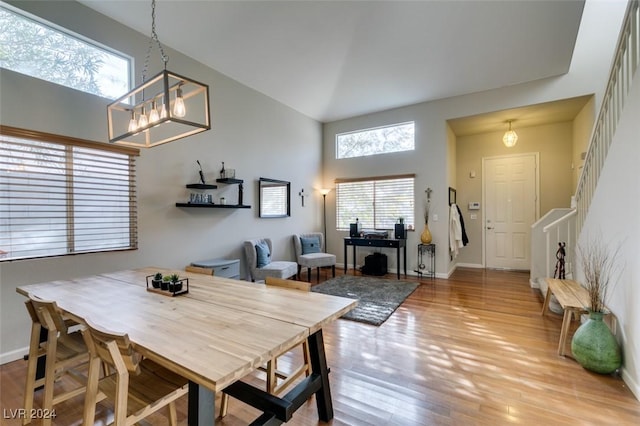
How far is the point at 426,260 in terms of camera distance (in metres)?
5.57

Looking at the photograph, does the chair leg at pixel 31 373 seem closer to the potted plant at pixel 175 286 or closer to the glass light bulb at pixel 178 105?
the potted plant at pixel 175 286

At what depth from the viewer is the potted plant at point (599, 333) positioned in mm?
2150

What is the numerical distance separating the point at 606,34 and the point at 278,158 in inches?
213

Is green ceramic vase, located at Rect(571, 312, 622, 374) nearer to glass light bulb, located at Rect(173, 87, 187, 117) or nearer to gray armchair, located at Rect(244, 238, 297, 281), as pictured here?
gray armchair, located at Rect(244, 238, 297, 281)

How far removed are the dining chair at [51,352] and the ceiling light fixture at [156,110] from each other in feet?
4.15

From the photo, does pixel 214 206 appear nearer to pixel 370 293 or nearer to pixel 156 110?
pixel 156 110

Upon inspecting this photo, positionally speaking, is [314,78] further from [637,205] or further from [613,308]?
[613,308]

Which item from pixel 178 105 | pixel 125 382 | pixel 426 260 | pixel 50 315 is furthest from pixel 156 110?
pixel 426 260

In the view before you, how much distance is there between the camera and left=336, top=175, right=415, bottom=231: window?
575cm

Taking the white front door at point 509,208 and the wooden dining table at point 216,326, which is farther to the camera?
the white front door at point 509,208

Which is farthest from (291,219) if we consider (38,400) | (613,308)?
(613,308)

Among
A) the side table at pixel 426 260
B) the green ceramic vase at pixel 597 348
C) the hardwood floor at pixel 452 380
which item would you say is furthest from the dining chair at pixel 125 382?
the side table at pixel 426 260

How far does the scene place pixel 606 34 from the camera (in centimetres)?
411

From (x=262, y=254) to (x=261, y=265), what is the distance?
0.59ft
